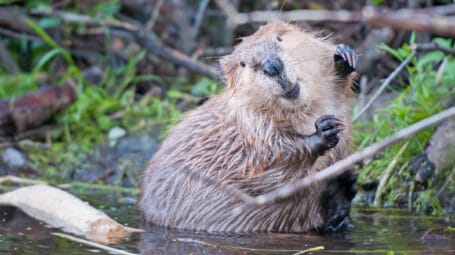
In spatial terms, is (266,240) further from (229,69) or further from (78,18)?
(78,18)

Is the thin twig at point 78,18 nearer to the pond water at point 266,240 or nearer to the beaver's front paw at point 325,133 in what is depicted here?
the pond water at point 266,240

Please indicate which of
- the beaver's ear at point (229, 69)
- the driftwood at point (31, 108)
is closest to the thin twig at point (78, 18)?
the driftwood at point (31, 108)

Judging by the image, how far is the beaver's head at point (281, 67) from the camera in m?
3.42

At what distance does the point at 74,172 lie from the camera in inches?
218

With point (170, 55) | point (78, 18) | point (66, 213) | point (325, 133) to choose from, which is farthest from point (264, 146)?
point (78, 18)

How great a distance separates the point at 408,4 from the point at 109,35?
8.28ft

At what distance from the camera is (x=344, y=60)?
12.2 feet

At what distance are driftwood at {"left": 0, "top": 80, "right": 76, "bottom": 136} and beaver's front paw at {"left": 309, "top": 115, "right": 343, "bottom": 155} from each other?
10.1 ft

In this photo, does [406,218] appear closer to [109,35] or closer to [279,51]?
[279,51]

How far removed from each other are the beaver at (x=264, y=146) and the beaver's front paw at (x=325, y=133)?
0.01 meters

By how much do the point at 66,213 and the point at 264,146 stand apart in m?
0.95

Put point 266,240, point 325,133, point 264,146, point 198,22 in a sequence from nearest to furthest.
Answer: point 325,133
point 266,240
point 264,146
point 198,22

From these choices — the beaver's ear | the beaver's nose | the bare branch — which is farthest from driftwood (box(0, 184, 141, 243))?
the bare branch

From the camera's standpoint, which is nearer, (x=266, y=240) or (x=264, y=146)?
(x=266, y=240)
